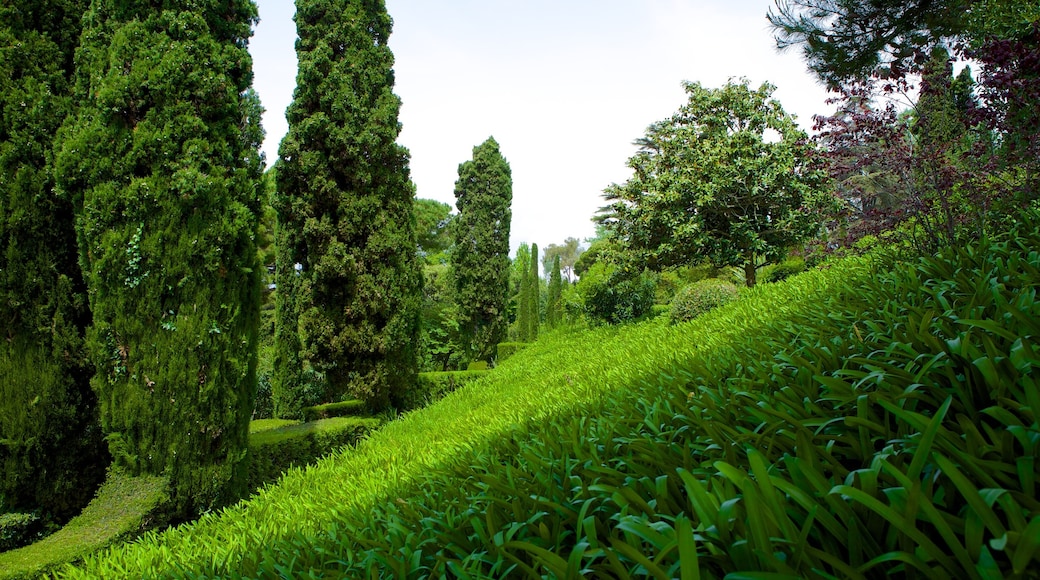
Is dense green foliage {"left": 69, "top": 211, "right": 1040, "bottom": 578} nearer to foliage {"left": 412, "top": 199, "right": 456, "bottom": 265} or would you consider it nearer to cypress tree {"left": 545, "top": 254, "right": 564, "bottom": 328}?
cypress tree {"left": 545, "top": 254, "right": 564, "bottom": 328}

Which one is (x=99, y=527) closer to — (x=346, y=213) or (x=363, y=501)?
(x=363, y=501)

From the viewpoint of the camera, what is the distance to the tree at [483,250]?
695 inches

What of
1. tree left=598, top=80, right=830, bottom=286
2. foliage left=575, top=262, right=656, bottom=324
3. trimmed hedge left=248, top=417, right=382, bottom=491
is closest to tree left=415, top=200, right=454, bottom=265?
foliage left=575, top=262, right=656, bottom=324

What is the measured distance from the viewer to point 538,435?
2641 millimetres

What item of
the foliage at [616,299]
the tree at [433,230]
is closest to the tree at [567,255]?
the tree at [433,230]

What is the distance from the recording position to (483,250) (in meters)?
17.9

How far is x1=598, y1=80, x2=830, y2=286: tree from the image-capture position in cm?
1055

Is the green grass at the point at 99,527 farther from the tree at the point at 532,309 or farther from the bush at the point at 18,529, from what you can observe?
the tree at the point at 532,309

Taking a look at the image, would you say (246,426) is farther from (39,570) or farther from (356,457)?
Result: (39,570)

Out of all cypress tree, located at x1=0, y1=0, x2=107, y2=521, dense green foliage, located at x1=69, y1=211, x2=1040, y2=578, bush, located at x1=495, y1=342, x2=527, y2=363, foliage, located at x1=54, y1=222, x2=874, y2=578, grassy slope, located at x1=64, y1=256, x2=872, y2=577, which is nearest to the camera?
dense green foliage, located at x1=69, y1=211, x2=1040, y2=578

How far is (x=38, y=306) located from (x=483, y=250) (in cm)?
1369

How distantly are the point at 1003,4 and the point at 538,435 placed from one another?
570 cm

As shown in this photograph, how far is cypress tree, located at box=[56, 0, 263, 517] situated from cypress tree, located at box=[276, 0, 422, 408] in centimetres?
348

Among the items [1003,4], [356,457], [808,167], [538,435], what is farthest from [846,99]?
[356,457]
